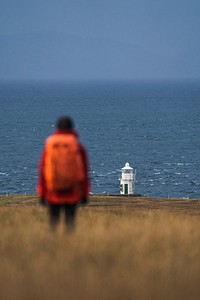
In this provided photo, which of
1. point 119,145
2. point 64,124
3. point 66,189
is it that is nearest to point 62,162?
point 66,189

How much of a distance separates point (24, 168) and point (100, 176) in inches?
312

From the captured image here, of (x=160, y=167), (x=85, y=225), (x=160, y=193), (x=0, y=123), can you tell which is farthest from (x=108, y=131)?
(x=85, y=225)

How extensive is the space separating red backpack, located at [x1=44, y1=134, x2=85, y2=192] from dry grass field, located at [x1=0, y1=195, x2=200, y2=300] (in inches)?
26.5

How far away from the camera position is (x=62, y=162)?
1261cm

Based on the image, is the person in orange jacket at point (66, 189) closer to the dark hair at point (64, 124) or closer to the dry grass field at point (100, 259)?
the dark hair at point (64, 124)

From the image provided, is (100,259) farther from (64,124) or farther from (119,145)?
(119,145)

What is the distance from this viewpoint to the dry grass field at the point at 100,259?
33.6 ft

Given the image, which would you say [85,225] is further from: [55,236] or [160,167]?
[160,167]

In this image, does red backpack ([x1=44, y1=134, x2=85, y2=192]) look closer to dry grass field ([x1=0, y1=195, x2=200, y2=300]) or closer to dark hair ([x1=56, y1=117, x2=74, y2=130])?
dark hair ([x1=56, y1=117, x2=74, y2=130])

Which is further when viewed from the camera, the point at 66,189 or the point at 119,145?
the point at 119,145

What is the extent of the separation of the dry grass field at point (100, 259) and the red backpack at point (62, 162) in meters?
0.67

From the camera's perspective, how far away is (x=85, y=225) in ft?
47.4

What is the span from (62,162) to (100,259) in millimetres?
1388

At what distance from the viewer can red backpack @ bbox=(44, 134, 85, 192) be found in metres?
12.6
